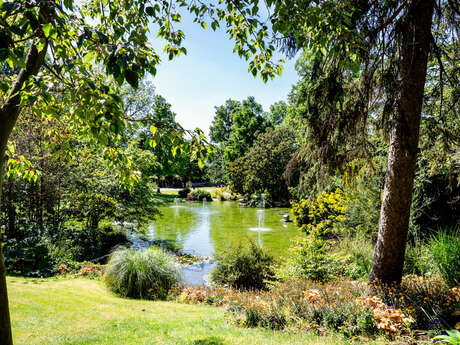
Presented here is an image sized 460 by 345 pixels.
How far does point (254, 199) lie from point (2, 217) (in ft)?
76.2

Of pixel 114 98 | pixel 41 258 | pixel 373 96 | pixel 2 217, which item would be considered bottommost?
pixel 41 258

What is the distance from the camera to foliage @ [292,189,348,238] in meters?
11.0

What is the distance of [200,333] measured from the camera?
13.0 feet

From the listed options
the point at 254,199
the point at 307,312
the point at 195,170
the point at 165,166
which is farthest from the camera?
the point at 195,170

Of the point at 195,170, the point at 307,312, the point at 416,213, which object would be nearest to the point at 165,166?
the point at 195,170

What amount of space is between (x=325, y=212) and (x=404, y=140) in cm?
840

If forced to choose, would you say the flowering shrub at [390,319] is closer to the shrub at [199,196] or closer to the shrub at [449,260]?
the shrub at [449,260]

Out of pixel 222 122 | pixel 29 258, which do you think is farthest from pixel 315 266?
pixel 222 122

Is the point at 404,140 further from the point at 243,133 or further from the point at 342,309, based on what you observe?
the point at 243,133

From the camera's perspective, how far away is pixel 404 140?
4484mm

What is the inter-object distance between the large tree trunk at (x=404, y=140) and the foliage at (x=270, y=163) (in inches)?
988

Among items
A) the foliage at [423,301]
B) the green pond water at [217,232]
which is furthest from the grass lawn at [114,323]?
the green pond water at [217,232]

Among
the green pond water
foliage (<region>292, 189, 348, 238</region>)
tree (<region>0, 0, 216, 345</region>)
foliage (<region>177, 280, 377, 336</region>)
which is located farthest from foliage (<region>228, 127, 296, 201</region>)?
tree (<region>0, 0, 216, 345</region>)

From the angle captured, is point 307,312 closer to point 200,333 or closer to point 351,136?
point 200,333
